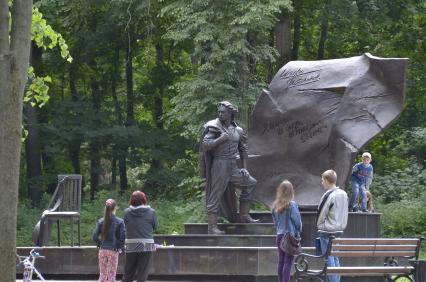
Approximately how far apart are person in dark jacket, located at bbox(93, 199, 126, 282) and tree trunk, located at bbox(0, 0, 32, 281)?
2771 millimetres

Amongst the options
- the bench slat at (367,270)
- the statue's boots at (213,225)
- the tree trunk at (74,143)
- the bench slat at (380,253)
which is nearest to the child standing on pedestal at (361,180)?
the statue's boots at (213,225)

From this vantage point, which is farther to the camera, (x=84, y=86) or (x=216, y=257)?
(x=84, y=86)

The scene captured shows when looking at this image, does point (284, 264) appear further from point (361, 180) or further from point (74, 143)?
point (74, 143)

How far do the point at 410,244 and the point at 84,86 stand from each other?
84.1 feet

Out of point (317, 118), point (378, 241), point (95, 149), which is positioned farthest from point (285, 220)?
point (95, 149)

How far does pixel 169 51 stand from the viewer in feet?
120

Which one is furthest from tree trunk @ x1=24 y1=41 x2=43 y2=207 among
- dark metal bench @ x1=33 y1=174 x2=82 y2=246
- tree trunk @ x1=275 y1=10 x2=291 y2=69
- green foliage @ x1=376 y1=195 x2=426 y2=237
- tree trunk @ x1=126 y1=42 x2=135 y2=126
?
dark metal bench @ x1=33 y1=174 x2=82 y2=246

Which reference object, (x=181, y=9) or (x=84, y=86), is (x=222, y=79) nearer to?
(x=181, y=9)

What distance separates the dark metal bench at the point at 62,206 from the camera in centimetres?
1706

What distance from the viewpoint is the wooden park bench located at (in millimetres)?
12586

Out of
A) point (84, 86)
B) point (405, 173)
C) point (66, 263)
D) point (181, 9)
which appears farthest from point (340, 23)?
point (66, 263)

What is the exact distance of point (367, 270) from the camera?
506 inches

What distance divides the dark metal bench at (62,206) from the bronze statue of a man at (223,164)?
2.27 metres

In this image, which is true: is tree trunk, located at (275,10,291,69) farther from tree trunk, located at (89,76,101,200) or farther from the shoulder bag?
Answer: the shoulder bag
